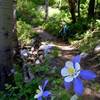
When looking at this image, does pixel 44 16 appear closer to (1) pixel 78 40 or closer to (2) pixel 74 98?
(1) pixel 78 40

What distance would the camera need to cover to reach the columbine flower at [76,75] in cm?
165

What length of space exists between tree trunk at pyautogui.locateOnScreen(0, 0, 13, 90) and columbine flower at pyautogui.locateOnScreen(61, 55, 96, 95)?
288 cm

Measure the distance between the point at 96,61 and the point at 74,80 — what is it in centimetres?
527

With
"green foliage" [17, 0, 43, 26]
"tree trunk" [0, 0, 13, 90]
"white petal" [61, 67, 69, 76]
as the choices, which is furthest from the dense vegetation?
"white petal" [61, 67, 69, 76]

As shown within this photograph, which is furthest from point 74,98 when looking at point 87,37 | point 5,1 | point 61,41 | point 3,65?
point 61,41

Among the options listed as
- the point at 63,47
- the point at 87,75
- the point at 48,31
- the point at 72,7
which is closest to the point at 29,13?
the point at 48,31

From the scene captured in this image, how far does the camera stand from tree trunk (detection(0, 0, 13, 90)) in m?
4.57

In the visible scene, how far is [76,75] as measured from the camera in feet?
5.57

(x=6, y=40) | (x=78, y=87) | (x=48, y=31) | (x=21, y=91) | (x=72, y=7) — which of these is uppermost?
(x=78, y=87)

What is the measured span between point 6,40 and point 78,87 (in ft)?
10.6

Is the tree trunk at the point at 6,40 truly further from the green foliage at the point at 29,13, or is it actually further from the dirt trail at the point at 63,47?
the green foliage at the point at 29,13

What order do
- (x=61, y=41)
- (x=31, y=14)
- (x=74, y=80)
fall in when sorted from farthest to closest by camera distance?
(x=31, y=14) < (x=61, y=41) < (x=74, y=80)

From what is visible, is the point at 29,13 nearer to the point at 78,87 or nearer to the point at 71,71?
the point at 71,71

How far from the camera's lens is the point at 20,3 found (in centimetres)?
1945
